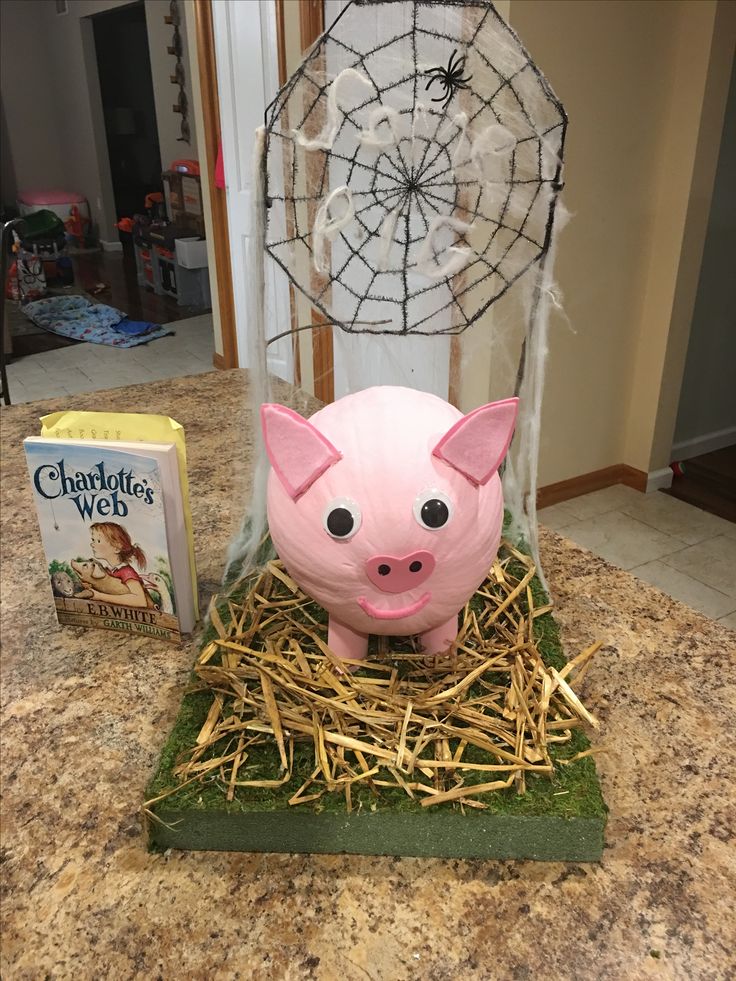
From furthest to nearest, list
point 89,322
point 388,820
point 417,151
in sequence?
1. point 89,322
2. point 417,151
3. point 388,820

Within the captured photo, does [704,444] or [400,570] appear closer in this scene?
[400,570]

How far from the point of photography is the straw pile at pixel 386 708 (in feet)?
1.93

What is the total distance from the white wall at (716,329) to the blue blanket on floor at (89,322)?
9.39 ft

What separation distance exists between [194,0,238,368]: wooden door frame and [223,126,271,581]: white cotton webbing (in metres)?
2.63

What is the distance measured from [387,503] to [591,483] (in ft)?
6.62

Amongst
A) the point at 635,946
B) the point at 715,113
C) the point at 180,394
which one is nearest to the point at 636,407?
the point at 715,113

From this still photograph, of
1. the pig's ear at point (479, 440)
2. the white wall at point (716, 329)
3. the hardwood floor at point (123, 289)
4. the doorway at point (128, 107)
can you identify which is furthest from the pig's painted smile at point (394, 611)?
the doorway at point (128, 107)

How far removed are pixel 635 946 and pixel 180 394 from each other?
4.06ft

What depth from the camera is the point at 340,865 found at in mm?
575

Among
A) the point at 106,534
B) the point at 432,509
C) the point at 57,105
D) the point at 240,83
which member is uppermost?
the point at 57,105

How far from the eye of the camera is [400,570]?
0.60 m

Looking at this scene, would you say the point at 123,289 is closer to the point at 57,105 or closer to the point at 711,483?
the point at 57,105

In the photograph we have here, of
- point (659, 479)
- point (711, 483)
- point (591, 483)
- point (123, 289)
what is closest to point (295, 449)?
point (591, 483)

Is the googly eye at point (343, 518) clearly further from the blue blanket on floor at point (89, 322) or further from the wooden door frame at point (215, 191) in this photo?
the blue blanket on floor at point (89, 322)
